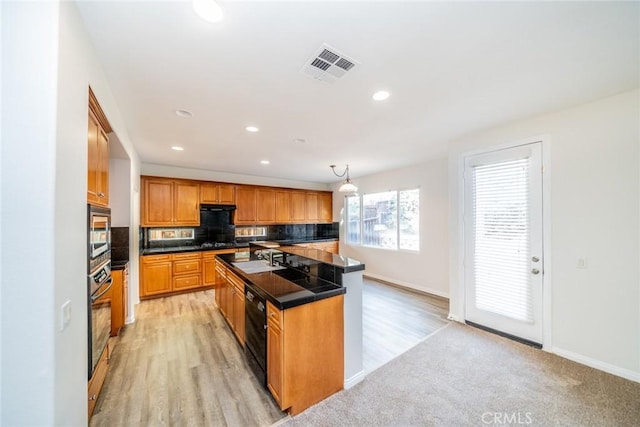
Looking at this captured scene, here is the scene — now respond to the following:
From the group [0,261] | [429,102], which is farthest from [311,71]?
[0,261]

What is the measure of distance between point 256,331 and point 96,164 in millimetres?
1887

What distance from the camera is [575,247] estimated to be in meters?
2.47

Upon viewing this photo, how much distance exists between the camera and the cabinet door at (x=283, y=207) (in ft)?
20.7

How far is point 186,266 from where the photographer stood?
4762 mm

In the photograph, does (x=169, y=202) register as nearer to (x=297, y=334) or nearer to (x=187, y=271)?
(x=187, y=271)

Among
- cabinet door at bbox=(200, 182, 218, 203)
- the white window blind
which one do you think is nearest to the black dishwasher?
the white window blind

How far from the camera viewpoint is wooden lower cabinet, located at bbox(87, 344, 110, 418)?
5.63ft

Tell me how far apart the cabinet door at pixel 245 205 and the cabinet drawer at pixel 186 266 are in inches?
49.6

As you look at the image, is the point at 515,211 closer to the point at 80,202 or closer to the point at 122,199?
the point at 80,202

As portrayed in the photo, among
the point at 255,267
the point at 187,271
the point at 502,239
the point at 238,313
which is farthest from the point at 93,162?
the point at 502,239

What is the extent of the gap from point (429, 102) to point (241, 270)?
8.70 feet

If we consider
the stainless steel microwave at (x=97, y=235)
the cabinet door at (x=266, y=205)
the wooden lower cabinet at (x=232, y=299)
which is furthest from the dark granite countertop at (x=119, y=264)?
the cabinet door at (x=266, y=205)

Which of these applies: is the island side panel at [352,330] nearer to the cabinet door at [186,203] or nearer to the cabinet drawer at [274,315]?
the cabinet drawer at [274,315]

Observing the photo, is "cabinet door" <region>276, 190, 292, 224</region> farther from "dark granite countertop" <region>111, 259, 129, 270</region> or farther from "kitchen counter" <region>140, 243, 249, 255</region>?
"dark granite countertop" <region>111, 259, 129, 270</region>
